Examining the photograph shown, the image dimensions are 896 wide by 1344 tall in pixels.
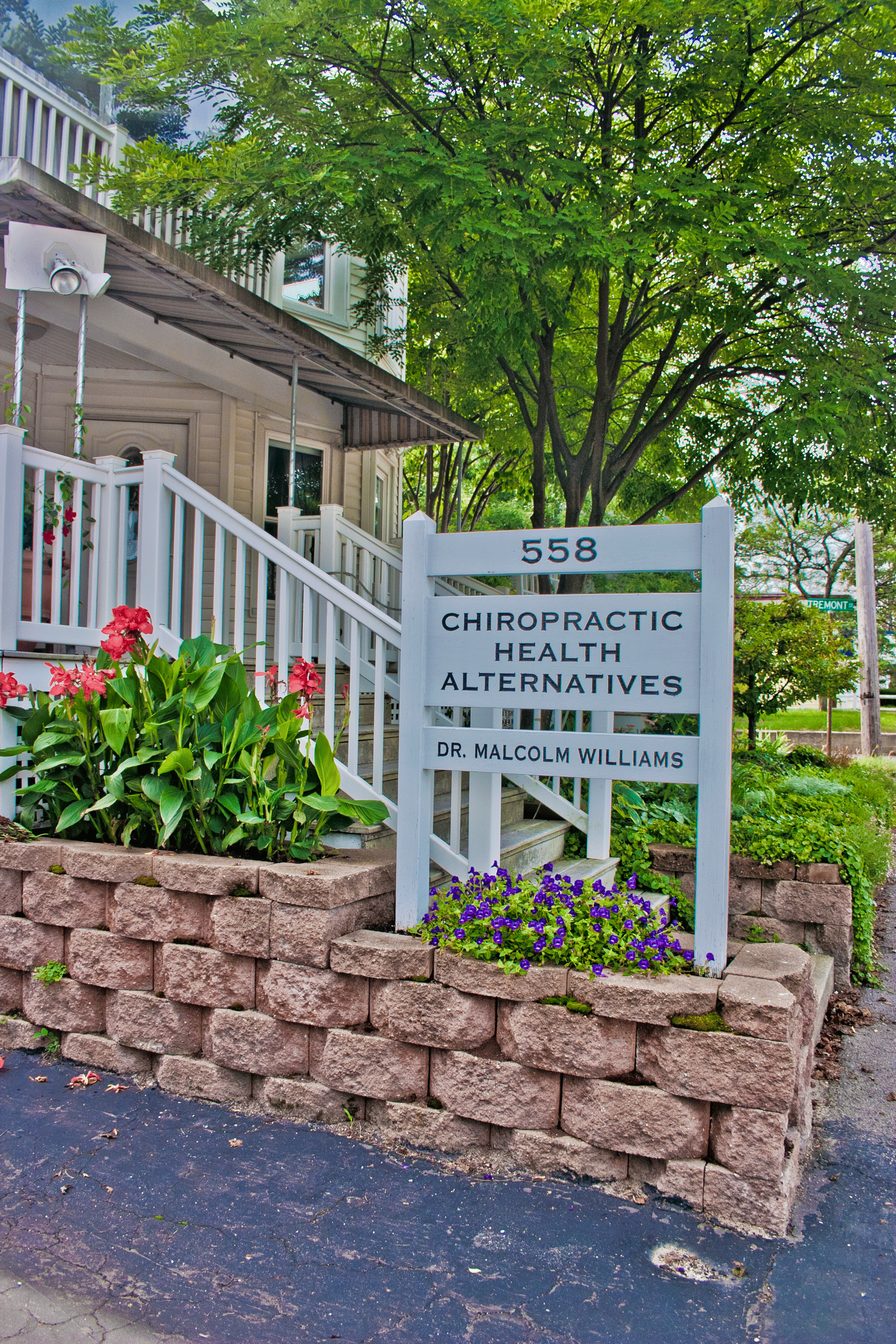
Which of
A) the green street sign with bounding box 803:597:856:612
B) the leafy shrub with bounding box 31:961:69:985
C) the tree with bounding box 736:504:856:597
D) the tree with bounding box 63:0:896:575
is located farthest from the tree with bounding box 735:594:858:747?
the tree with bounding box 736:504:856:597

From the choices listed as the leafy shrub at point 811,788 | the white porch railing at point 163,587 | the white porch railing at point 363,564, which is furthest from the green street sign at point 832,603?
the white porch railing at point 163,587

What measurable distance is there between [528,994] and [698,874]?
2.28ft

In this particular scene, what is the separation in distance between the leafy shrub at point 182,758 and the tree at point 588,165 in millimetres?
2987

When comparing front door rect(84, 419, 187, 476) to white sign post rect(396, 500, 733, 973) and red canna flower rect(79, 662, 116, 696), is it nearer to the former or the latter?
red canna flower rect(79, 662, 116, 696)

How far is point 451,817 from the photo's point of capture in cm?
398

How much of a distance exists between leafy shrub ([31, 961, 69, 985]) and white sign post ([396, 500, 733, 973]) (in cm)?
149

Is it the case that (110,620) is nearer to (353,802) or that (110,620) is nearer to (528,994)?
(353,802)

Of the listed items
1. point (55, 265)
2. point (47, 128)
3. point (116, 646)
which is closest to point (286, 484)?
point (47, 128)

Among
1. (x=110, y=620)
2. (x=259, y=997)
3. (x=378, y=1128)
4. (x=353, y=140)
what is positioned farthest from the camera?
(x=353, y=140)

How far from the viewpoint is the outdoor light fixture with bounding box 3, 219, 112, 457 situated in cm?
483

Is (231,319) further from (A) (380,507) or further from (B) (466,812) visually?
(A) (380,507)

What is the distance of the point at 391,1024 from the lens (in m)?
3.26

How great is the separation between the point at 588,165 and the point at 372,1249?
570 cm

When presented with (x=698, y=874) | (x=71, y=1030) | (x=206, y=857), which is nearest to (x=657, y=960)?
(x=698, y=874)
